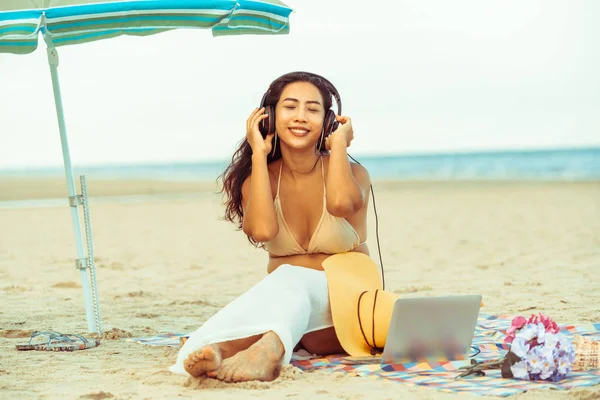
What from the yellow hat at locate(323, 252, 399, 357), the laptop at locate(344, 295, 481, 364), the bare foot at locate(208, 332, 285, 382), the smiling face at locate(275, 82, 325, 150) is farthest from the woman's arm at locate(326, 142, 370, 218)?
the bare foot at locate(208, 332, 285, 382)

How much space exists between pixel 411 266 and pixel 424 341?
4858 millimetres

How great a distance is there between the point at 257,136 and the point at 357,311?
1.06 meters

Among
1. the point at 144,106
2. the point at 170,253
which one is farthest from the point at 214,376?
the point at 144,106

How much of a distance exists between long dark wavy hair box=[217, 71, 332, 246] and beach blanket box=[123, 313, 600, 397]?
876 mm

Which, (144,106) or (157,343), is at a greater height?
(144,106)

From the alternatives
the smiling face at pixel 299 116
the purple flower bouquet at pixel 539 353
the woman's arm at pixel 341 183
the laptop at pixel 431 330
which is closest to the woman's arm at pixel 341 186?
the woman's arm at pixel 341 183

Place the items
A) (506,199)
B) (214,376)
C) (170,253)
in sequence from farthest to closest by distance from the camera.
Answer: (506,199) < (170,253) < (214,376)

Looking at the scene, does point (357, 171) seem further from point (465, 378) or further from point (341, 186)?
point (465, 378)

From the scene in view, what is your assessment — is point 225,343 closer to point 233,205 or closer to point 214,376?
point 214,376

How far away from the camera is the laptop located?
383cm

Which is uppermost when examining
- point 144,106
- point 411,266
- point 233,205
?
point 144,106

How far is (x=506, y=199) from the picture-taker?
1820cm

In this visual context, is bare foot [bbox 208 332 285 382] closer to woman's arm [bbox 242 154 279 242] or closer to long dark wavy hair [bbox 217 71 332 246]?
woman's arm [bbox 242 154 279 242]

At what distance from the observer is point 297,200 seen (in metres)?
4.46
